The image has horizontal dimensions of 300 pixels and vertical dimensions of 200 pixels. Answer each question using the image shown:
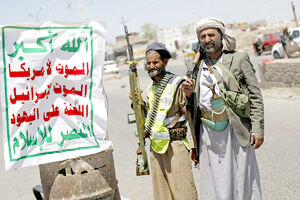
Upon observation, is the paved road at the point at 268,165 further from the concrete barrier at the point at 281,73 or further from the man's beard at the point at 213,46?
the man's beard at the point at 213,46

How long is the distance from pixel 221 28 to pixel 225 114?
0.65 metres

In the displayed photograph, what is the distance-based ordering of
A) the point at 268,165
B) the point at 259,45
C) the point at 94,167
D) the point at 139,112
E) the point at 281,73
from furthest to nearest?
the point at 259,45, the point at 281,73, the point at 268,165, the point at 94,167, the point at 139,112

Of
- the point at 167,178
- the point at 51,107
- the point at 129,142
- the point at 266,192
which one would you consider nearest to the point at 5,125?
the point at 51,107

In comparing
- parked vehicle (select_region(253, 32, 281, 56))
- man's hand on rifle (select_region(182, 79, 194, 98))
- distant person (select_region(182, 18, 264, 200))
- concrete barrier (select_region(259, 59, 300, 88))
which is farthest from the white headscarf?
parked vehicle (select_region(253, 32, 281, 56))

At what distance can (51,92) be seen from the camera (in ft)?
11.5

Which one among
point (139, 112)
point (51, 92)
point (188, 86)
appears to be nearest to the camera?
point (188, 86)

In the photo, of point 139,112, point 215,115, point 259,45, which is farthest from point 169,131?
point 259,45

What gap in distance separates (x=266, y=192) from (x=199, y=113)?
172 centimetres

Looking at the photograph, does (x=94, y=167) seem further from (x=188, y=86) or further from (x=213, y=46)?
(x=213, y=46)

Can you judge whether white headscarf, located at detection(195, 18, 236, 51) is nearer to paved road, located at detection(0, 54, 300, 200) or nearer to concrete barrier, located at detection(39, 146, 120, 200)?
concrete barrier, located at detection(39, 146, 120, 200)

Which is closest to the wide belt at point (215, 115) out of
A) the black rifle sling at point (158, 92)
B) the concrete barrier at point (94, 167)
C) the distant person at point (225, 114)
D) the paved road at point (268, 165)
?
the distant person at point (225, 114)

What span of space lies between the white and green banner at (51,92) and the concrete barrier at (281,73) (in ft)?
24.7

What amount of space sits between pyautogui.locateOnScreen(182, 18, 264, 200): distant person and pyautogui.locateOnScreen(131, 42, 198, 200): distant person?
0.61ft

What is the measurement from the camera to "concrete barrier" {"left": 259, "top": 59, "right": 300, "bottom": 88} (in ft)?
33.9
